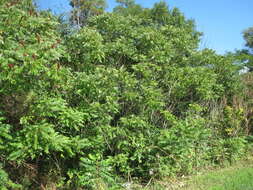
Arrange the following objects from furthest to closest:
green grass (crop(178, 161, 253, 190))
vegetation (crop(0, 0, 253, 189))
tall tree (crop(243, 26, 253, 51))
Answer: tall tree (crop(243, 26, 253, 51)) < green grass (crop(178, 161, 253, 190)) < vegetation (crop(0, 0, 253, 189))

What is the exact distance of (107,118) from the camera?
429cm

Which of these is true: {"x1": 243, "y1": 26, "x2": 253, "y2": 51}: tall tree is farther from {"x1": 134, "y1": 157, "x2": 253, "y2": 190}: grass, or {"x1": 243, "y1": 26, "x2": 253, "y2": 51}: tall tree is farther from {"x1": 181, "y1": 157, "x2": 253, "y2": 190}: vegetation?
{"x1": 134, "y1": 157, "x2": 253, "y2": 190}: grass

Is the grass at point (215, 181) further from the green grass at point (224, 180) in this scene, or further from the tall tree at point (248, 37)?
the tall tree at point (248, 37)

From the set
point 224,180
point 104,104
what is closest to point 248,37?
point 224,180

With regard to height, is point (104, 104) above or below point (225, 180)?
above

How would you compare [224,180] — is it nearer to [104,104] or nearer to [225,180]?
[225,180]

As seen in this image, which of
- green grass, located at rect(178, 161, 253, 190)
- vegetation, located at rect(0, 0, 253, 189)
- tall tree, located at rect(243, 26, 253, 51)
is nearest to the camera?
vegetation, located at rect(0, 0, 253, 189)

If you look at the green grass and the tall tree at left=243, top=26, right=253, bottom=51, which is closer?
the green grass

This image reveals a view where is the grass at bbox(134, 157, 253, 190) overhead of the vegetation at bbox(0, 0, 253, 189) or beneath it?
beneath

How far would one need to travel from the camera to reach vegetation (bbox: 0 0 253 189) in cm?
346

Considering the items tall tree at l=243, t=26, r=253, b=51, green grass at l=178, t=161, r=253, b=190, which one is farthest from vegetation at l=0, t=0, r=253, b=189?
tall tree at l=243, t=26, r=253, b=51

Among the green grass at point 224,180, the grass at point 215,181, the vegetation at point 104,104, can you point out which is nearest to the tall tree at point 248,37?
the vegetation at point 104,104

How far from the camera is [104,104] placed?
4.16 metres

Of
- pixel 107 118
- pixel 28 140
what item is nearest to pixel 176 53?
pixel 107 118
